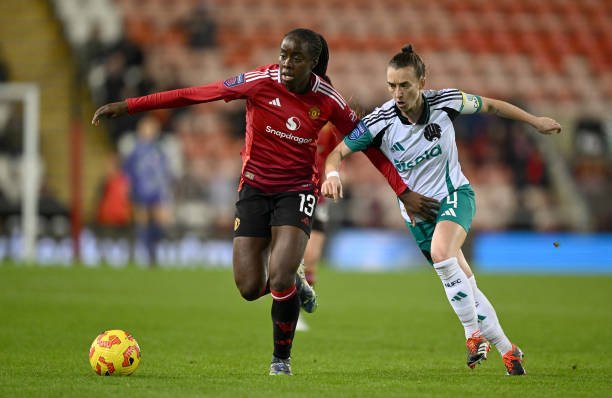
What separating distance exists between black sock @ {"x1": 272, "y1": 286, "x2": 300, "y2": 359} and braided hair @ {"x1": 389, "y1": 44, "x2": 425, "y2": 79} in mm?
1641

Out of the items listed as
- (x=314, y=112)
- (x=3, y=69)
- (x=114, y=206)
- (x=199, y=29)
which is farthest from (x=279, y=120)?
(x=199, y=29)

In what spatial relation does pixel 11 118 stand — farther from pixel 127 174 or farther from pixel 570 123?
pixel 570 123

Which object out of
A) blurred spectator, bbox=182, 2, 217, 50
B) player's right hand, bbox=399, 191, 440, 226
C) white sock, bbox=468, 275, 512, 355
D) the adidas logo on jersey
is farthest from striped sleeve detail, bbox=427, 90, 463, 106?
blurred spectator, bbox=182, 2, 217, 50

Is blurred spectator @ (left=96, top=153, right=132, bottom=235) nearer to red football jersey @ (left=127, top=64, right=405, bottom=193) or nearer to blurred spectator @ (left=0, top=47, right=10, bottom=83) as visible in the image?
blurred spectator @ (left=0, top=47, right=10, bottom=83)

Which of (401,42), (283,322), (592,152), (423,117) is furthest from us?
(401,42)

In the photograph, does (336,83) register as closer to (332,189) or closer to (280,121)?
(280,121)

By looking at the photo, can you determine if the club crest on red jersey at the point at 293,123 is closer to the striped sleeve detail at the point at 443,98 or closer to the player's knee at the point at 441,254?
the striped sleeve detail at the point at 443,98

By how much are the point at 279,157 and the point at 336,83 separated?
18730 millimetres

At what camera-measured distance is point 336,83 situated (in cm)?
2573

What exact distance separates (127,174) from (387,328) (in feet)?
30.3

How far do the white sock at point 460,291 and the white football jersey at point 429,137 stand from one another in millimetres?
572

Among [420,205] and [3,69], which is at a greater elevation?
[3,69]

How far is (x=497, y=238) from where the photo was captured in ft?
70.6

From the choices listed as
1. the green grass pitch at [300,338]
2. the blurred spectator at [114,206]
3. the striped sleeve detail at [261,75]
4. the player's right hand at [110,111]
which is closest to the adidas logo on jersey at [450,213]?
the green grass pitch at [300,338]
